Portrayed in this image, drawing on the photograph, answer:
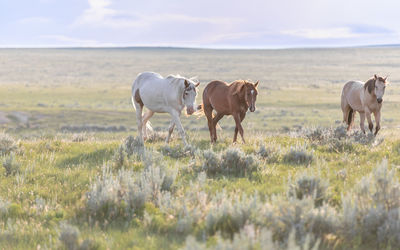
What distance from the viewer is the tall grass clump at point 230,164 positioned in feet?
23.7

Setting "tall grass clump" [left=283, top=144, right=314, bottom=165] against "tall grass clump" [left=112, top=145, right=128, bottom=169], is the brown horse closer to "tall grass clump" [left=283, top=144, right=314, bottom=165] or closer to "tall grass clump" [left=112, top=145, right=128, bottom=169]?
"tall grass clump" [left=283, top=144, right=314, bottom=165]

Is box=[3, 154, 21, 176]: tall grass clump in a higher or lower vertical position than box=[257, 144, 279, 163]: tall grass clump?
lower

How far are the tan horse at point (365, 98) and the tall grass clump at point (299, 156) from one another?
4.56 m

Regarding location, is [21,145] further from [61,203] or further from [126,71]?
[126,71]

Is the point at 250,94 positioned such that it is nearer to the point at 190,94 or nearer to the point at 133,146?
the point at 190,94

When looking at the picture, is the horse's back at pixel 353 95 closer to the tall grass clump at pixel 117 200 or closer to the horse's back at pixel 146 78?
the horse's back at pixel 146 78

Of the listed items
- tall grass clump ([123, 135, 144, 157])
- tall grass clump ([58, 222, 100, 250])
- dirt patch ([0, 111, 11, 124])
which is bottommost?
dirt patch ([0, 111, 11, 124])

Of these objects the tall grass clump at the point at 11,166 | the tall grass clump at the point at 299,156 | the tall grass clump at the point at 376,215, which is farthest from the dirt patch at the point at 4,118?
the tall grass clump at the point at 376,215

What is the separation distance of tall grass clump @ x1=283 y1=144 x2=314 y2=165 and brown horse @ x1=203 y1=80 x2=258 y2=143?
1996mm

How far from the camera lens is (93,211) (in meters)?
5.32

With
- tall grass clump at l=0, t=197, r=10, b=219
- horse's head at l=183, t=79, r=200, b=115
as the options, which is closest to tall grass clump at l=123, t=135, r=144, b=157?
horse's head at l=183, t=79, r=200, b=115

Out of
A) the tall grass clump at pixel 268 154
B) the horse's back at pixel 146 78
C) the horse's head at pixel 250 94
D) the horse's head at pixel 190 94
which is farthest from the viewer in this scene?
the horse's back at pixel 146 78

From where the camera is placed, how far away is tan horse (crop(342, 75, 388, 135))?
11.9 meters

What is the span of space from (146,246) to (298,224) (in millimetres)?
1454
